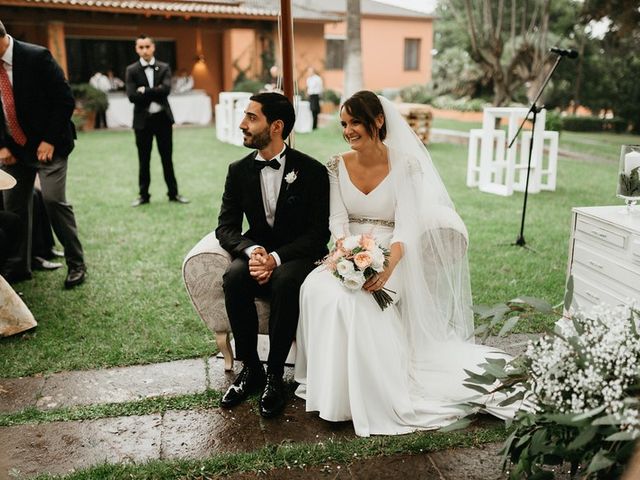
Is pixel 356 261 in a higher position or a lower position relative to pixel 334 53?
lower

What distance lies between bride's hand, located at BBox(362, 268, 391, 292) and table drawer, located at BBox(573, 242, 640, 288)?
1.40 meters

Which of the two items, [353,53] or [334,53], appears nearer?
[353,53]

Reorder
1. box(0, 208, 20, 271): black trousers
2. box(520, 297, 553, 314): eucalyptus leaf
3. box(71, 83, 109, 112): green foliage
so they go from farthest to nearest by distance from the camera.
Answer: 1. box(71, 83, 109, 112): green foliage
2. box(0, 208, 20, 271): black trousers
3. box(520, 297, 553, 314): eucalyptus leaf

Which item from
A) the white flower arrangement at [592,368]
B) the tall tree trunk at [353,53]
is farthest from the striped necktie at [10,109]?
the tall tree trunk at [353,53]

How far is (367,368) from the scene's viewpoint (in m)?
3.04

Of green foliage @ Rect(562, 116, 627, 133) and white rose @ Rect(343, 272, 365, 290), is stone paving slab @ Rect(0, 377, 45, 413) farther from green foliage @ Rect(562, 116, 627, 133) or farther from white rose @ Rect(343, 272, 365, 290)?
green foliage @ Rect(562, 116, 627, 133)

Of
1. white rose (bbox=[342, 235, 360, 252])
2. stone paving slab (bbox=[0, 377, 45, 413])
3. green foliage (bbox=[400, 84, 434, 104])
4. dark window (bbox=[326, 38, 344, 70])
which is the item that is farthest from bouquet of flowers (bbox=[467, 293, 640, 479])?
dark window (bbox=[326, 38, 344, 70])

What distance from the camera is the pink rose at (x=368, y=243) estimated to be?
9.97 feet

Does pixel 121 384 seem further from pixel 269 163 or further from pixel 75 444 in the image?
pixel 269 163

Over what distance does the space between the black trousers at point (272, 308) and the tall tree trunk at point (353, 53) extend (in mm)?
13373

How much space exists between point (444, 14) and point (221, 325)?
36.7m

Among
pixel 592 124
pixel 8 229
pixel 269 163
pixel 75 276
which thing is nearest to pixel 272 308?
pixel 269 163

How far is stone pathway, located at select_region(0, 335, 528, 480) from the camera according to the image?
2711mm

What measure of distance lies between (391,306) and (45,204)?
121 inches
